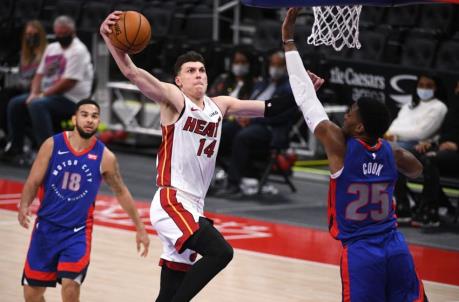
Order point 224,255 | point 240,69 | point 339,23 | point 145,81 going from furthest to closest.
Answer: point 240,69
point 339,23
point 145,81
point 224,255

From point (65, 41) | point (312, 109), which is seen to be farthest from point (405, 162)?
point (65, 41)

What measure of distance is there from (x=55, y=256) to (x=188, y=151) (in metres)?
1.10

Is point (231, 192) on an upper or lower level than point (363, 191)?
lower

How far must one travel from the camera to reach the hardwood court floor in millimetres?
8211

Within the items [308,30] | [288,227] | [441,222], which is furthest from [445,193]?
[308,30]

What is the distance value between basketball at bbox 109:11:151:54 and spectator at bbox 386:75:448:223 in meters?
5.17

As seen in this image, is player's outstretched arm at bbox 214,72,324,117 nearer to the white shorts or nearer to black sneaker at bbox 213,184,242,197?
the white shorts

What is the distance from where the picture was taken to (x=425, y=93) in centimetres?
1138

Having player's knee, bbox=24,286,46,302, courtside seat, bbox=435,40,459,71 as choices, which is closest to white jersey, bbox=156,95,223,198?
player's knee, bbox=24,286,46,302

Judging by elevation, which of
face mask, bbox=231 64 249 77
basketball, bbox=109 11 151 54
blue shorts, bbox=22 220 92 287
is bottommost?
blue shorts, bbox=22 220 92 287

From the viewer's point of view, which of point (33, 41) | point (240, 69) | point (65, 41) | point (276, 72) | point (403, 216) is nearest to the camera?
point (403, 216)

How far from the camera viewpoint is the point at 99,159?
23.4 ft

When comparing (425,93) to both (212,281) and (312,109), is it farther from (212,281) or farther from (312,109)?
(312,109)

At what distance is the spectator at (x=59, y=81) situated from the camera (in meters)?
13.5
